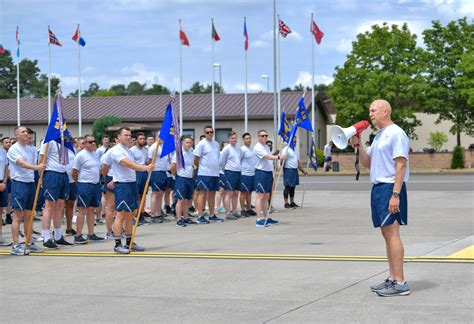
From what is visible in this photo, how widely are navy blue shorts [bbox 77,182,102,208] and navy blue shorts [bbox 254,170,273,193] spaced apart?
4121mm

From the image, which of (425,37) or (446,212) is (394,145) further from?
(425,37)

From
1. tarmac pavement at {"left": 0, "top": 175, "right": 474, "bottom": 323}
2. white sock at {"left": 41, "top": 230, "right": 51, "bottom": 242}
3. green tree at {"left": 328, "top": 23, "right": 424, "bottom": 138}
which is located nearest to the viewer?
tarmac pavement at {"left": 0, "top": 175, "right": 474, "bottom": 323}

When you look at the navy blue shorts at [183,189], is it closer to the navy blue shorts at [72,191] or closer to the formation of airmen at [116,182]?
the formation of airmen at [116,182]

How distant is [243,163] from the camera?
64.8 feet

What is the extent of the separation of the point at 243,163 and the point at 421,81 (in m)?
38.5

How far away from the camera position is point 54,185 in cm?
1346

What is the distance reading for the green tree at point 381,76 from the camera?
5547 cm

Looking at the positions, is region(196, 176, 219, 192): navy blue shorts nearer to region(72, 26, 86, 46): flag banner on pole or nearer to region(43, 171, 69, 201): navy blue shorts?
region(43, 171, 69, 201): navy blue shorts

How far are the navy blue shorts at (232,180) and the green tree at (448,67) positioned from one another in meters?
38.8

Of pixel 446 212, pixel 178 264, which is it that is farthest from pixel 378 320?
pixel 446 212

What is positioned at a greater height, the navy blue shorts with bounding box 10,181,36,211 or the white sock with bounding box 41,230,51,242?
the navy blue shorts with bounding box 10,181,36,211

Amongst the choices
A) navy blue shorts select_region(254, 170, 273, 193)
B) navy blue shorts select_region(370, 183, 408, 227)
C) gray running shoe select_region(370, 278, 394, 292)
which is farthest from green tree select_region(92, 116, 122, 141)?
gray running shoe select_region(370, 278, 394, 292)

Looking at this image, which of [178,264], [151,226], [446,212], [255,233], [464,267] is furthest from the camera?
[446,212]

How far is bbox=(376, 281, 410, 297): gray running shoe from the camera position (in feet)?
27.3
